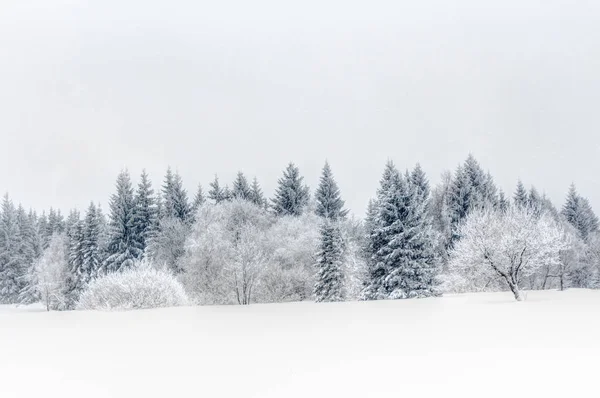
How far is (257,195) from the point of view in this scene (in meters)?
51.2

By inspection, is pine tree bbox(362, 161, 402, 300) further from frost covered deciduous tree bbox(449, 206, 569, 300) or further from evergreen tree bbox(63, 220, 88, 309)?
evergreen tree bbox(63, 220, 88, 309)

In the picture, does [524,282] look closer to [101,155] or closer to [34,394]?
[34,394]

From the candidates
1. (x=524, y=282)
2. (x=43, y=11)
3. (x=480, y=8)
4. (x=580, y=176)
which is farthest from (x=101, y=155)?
(x=480, y=8)

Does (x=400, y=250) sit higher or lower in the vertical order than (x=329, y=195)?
lower

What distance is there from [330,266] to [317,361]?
22.8 meters

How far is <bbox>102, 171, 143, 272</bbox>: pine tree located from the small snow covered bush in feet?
77.4

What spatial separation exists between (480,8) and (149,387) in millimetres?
148162

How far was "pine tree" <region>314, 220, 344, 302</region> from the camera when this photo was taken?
2806 cm

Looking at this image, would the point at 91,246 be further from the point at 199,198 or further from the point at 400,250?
the point at 400,250

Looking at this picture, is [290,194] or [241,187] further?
[241,187]

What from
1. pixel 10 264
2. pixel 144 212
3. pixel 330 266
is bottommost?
pixel 330 266

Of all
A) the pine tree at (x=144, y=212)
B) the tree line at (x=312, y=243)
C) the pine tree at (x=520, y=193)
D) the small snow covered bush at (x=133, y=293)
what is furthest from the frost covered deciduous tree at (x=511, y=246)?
the pine tree at (x=520, y=193)

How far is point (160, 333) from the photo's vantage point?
9477 mm

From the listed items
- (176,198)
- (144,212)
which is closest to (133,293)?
(144,212)
